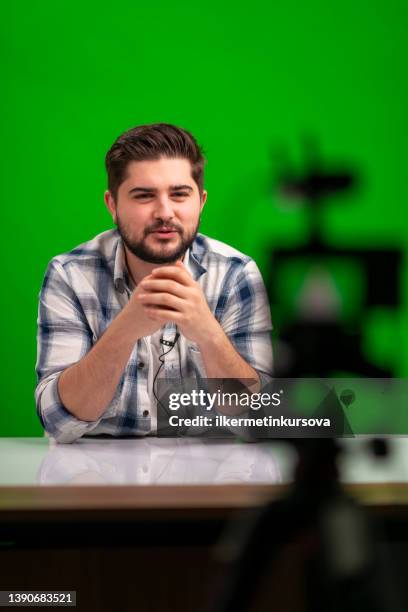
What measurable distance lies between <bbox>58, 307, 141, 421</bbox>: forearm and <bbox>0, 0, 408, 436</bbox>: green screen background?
117 cm

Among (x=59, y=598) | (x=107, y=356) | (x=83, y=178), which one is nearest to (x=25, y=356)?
(x=83, y=178)

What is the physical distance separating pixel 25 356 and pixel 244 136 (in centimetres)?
110

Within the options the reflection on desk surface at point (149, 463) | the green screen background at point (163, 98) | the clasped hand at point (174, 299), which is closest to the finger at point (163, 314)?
the clasped hand at point (174, 299)

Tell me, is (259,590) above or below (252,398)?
below

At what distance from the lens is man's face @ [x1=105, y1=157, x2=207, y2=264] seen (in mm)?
1336

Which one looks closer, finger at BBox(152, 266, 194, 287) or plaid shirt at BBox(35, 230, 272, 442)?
finger at BBox(152, 266, 194, 287)

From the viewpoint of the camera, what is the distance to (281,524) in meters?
0.34

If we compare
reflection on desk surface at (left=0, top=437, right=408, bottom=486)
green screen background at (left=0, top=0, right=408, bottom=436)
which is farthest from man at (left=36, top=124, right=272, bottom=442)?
green screen background at (left=0, top=0, right=408, bottom=436)

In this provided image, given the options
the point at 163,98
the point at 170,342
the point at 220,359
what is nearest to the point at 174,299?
the point at 220,359

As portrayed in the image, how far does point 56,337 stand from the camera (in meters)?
1.43

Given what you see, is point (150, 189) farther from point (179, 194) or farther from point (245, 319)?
point (245, 319)

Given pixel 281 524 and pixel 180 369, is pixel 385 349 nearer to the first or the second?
pixel 281 524

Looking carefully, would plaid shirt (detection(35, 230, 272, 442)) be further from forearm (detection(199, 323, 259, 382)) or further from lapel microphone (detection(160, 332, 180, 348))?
forearm (detection(199, 323, 259, 382))

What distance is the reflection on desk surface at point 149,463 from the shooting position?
712mm
